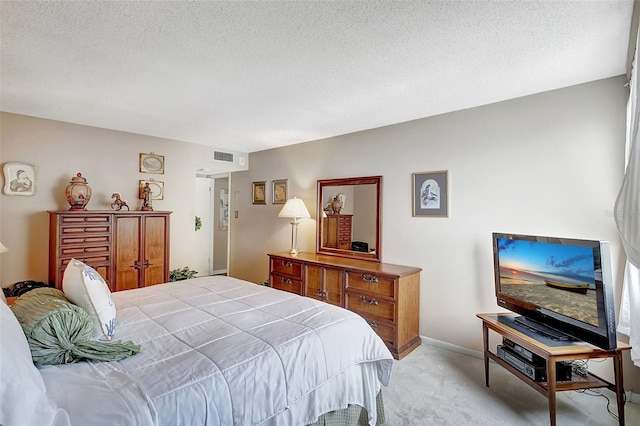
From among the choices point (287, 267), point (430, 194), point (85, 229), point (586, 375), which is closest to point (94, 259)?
point (85, 229)

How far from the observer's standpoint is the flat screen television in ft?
5.99

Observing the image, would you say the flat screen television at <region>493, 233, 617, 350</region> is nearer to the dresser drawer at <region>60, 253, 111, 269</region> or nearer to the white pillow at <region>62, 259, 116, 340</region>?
the white pillow at <region>62, 259, 116, 340</region>

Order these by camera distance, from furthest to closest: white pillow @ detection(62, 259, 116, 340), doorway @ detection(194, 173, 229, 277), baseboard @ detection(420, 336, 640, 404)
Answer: doorway @ detection(194, 173, 229, 277)
baseboard @ detection(420, 336, 640, 404)
white pillow @ detection(62, 259, 116, 340)

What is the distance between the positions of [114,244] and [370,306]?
3.00 m

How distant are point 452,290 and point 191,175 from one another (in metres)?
3.95

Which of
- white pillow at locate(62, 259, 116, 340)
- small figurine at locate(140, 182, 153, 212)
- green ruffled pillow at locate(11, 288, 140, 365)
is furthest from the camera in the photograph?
small figurine at locate(140, 182, 153, 212)

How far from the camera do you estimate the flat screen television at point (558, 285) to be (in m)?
1.83

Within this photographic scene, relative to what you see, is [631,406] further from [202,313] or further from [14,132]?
[14,132]

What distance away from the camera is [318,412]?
1.58 m

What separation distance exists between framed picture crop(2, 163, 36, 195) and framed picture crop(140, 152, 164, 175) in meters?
1.12

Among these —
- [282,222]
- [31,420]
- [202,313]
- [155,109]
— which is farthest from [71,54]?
[282,222]

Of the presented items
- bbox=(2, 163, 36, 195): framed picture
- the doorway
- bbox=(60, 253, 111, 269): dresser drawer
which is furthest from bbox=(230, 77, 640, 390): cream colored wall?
bbox=(2, 163, 36, 195): framed picture

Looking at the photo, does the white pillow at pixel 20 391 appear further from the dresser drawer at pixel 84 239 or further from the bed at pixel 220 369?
the dresser drawer at pixel 84 239

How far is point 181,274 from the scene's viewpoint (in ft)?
14.6
